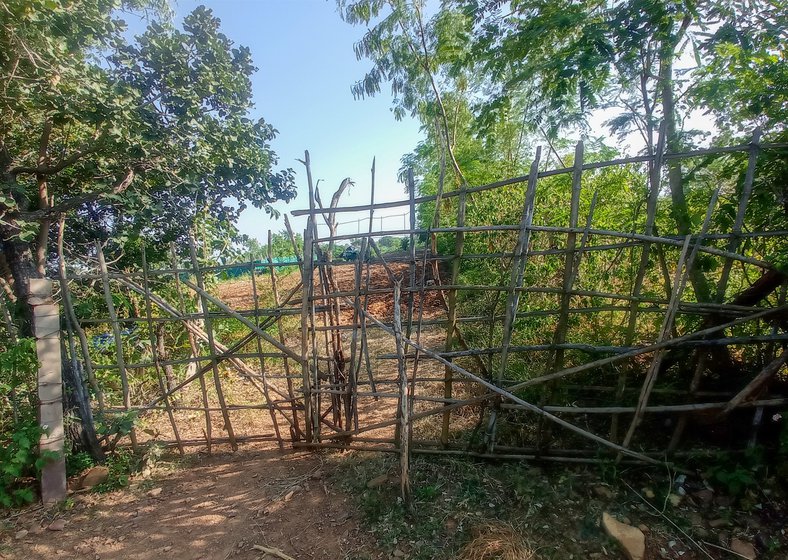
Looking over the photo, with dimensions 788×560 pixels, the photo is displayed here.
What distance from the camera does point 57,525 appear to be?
3.04 m

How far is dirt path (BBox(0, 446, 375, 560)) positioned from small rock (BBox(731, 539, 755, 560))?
2286 millimetres

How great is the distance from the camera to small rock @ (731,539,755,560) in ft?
7.52

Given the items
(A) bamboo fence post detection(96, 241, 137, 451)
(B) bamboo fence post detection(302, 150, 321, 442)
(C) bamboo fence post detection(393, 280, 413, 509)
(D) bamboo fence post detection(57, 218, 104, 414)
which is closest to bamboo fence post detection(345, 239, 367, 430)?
(B) bamboo fence post detection(302, 150, 321, 442)

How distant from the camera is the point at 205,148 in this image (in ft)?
13.6

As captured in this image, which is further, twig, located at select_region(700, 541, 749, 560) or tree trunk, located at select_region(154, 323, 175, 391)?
tree trunk, located at select_region(154, 323, 175, 391)

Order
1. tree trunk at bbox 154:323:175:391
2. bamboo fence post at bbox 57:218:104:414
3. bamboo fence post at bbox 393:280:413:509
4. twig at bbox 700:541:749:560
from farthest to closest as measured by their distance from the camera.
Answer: tree trunk at bbox 154:323:175:391 → bamboo fence post at bbox 57:218:104:414 → bamboo fence post at bbox 393:280:413:509 → twig at bbox 700:541:749:560

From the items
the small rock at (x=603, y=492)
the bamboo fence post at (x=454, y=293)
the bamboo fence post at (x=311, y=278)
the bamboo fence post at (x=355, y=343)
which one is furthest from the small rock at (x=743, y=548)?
the bamboo fence post at (x=311, y=278)

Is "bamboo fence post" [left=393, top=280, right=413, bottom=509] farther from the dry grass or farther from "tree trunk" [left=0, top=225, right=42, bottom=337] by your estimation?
"tree trunk" [left=0, top=225, right=42, bottom=337]

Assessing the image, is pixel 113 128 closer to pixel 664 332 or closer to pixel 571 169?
pixel 571 169

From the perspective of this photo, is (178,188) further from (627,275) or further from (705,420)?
(705,420)

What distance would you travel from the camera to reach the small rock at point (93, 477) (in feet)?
11.4

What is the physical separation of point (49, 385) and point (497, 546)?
387 centimetres

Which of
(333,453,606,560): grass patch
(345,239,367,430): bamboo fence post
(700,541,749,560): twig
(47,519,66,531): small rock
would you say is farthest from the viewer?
(345,239,367,430): bamboo fence post

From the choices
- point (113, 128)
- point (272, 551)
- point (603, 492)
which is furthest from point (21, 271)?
point (603, 492)
